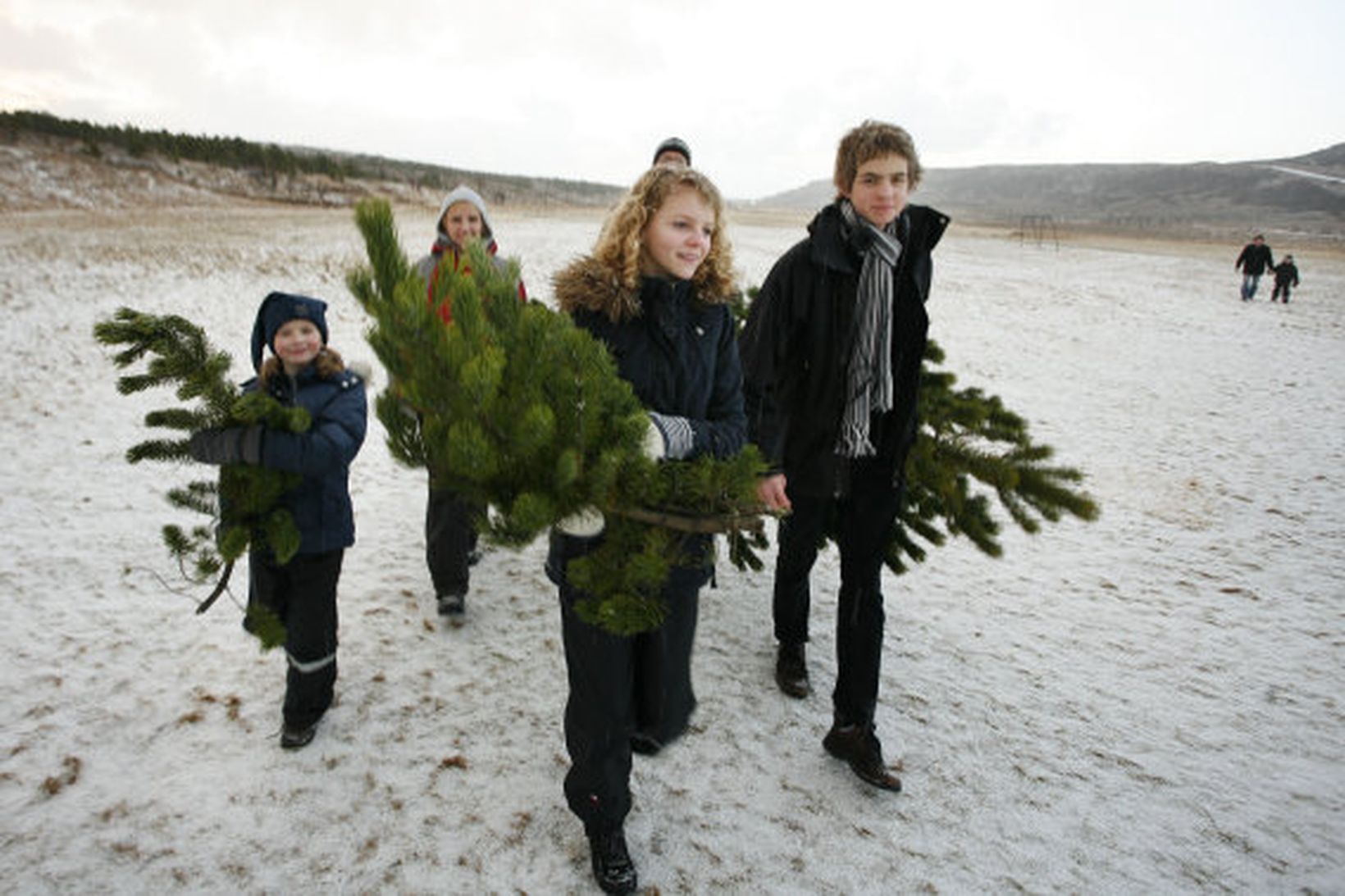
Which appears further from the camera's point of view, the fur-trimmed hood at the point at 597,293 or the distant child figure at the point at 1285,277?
the distant child figure at the point at 1285,277

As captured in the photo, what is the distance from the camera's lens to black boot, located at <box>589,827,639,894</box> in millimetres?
2332

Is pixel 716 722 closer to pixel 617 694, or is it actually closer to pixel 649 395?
pixel 617 694

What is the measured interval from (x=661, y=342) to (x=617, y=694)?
1113mm

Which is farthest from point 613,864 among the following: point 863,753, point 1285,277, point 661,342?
point 1285,277

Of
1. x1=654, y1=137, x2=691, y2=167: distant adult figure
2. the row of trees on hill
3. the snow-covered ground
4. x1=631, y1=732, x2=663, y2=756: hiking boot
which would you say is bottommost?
the snow-covered ground

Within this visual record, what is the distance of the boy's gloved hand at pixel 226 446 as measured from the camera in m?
2.09

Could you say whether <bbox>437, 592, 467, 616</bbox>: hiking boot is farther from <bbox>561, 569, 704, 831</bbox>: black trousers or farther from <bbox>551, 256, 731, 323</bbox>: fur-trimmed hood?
<bbox>551, 256, 731, 323</bbox>: fur-trimmed hood

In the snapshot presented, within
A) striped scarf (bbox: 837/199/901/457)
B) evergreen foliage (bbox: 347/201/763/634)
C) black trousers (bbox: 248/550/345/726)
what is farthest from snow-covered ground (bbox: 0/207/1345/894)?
evergreen foliage (bbox: 347/201/763/634)

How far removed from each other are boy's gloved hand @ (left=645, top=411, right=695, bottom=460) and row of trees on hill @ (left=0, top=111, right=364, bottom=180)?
42.1 meters

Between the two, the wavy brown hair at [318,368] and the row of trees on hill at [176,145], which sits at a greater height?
the row of trees on hill at [176,145]

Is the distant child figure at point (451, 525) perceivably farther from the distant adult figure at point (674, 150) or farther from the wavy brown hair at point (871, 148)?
the wavy brown hair at point (871, 148)

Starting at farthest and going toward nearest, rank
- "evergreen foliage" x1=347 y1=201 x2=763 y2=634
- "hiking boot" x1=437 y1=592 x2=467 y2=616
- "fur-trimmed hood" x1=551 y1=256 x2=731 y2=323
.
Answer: "hiking boot" x1=437 y1=592 x2=467 y2=616 → "fur-trimmed hood" x1=551 y1=256 x2=731 y2=323 → "evergreen foliage" x1=347 y1=201 x2=763 y2=634

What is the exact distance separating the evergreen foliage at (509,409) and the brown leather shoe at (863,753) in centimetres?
176

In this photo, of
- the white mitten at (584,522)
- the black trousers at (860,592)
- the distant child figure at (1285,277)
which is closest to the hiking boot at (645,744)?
the black trousers at (860,592)
